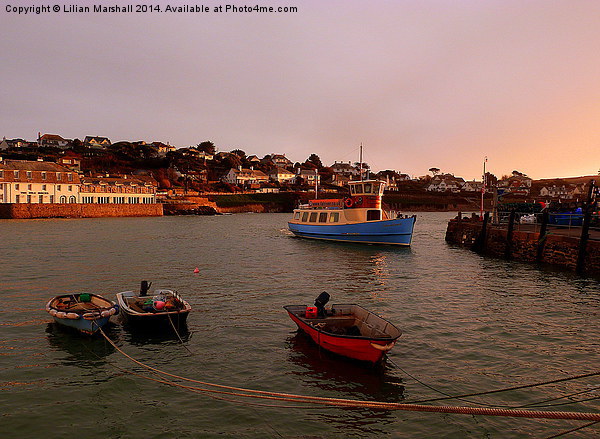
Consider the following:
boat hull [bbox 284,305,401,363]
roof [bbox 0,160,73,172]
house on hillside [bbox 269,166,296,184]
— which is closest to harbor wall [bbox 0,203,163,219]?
roof [bbox 0,160,73,172]

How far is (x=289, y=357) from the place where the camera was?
13719 millimetres

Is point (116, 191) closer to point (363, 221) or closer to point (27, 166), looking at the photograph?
point (27, 166)

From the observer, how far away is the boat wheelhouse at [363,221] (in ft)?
147

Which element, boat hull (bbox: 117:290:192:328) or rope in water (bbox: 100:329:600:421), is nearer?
rope in water (bbox: 100:329:600:421)

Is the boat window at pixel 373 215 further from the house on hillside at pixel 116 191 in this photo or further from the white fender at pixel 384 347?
the house on hillside at pixel 116 191

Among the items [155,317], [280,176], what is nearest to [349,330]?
[155,317]

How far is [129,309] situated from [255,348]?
5.16 m

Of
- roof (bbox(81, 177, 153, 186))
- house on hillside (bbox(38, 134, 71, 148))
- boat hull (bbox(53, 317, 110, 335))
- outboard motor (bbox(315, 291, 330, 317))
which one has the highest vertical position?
house on hillside (bbox(38, 134, 71, 148))

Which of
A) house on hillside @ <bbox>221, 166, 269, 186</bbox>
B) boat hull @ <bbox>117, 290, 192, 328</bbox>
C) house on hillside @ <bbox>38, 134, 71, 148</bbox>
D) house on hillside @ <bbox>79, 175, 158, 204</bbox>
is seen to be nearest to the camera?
boat hull @ <bbox>117, 290, 192, 328</bbox>

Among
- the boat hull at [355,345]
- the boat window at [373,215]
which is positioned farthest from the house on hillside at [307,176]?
the boat hull at [355,345]

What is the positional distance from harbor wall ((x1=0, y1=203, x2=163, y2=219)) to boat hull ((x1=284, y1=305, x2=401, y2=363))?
88.8m

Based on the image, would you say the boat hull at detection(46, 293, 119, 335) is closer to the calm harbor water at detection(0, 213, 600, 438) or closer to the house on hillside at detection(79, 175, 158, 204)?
the calm harbor water at detection(0, 213, 600, 438)

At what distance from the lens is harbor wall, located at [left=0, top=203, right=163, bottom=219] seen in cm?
8206

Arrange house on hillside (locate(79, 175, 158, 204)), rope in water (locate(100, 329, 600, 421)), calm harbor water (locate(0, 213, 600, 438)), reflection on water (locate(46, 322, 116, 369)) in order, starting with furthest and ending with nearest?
house on hillside (locate(79, 175, 158, 204))
reflection on water (locate(46, 322, 116, 369))
calm harbor water (locate(0, 213, 600, 438))
rope in water (locate(100, 329, 600, 421))
